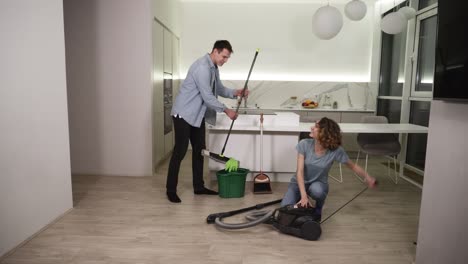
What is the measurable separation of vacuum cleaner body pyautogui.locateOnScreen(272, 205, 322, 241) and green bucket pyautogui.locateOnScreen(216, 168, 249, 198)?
28.8 inches

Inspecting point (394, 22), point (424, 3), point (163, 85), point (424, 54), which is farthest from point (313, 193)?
point (424, 3)

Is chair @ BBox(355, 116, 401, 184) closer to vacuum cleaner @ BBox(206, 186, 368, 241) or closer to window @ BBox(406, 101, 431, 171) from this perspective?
window @ BBox(406, 101, 431, 171)

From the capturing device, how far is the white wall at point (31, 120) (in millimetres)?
1872

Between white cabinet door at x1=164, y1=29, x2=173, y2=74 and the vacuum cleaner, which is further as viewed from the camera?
white cabinet door at x1=164, y1=29, x2=173, y2=74

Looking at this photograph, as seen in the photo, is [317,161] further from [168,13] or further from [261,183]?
[168,13]

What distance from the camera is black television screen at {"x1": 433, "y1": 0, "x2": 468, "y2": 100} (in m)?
1.34

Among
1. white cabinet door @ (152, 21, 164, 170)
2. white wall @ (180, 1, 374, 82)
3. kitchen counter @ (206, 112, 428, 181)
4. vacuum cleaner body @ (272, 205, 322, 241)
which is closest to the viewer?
vacuum cleaner body @ (272, 205, 322, 241)

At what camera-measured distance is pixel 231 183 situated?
2.93 m

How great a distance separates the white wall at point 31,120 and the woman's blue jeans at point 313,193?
5.52 ft

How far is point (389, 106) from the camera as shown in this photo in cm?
474

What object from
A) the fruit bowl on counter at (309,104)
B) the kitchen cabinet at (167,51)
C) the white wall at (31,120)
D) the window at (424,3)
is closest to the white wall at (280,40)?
the fruit bowl on counter at (309,104)

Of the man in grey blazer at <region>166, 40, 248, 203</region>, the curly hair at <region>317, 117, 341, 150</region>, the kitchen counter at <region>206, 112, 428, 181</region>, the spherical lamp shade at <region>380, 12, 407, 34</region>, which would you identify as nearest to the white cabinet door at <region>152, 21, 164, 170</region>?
the kitchen counter at <region>206, 112, 428, 181</region>

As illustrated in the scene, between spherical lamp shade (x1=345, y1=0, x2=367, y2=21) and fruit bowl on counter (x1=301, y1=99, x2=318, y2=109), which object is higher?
spherical lamp shade (x1=345, y1=0, x2=367, y2=21)

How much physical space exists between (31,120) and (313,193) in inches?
76.3
